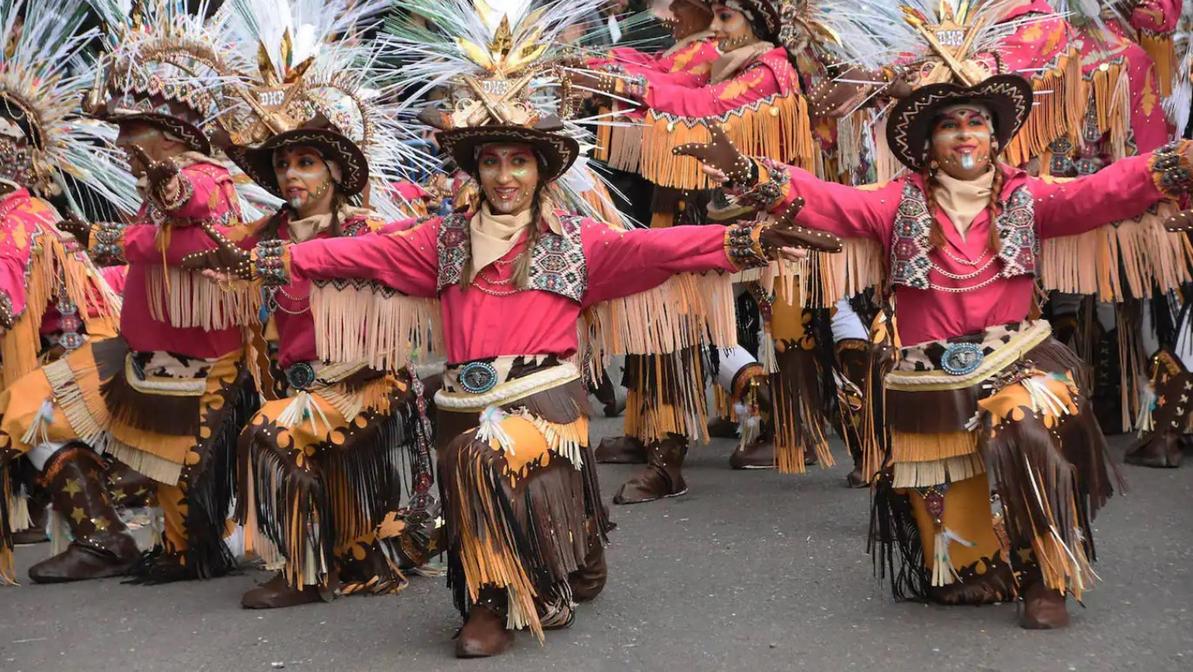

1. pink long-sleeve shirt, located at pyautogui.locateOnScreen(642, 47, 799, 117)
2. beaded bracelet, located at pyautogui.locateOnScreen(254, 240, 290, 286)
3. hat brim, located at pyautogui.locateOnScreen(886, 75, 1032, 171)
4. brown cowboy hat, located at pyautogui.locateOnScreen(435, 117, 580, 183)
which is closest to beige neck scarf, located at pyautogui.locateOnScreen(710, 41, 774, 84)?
pink long-sleeve shirt, located at pyautogui.locateOnScreen(642, 47, 799, 117)

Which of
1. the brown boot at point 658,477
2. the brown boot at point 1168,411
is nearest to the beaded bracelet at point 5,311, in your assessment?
the brown boot at point 658,477

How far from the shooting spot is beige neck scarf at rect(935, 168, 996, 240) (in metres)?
4.59

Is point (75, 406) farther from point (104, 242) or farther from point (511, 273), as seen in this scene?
point (511, 273)

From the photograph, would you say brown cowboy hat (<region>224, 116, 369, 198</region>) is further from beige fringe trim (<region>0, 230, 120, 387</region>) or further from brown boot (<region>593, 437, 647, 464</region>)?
brown boot (<region>593, 437, 647, 464</region>)

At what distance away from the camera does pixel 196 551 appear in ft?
18.4

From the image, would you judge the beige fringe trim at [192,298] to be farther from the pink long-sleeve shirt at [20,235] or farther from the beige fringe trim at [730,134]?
the beige fringe trim at [730,134]

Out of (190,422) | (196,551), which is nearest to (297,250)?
(190,422)

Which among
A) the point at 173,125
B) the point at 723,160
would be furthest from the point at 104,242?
the point at 723,160

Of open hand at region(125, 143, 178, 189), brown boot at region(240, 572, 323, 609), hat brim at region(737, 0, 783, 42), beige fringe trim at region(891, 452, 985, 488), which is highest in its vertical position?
hat brim at region(737, 0, 783, 42)

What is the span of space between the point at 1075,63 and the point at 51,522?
4.39 m

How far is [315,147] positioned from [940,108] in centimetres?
208

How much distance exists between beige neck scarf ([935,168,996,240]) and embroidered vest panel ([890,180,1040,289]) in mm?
64

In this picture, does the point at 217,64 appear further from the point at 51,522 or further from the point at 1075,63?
the point at 1075,63

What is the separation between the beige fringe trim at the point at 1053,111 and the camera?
5.96 m
